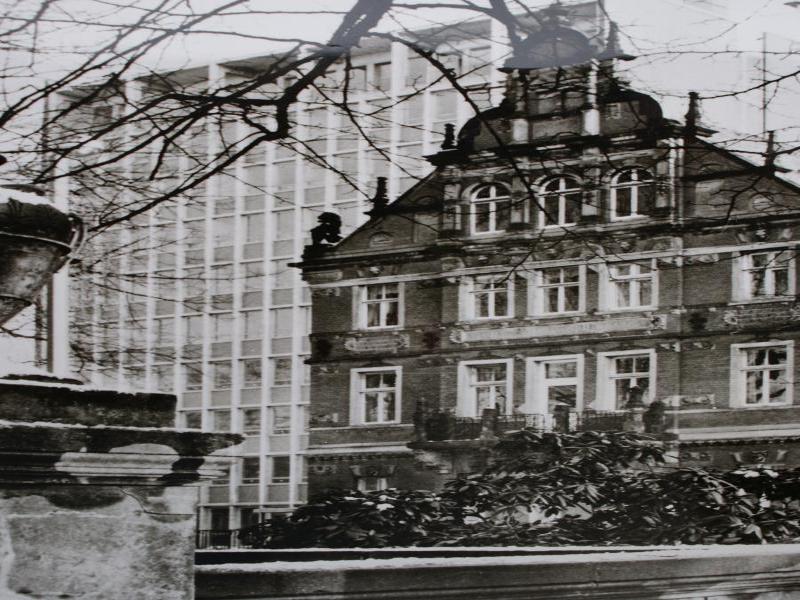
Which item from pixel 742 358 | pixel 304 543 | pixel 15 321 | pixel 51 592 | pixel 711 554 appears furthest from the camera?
pixel 742 358

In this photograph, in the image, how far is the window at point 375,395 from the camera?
3500 millimetres

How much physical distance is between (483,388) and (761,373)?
2.44 feet

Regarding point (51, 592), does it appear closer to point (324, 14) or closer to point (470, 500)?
point (470, 500)

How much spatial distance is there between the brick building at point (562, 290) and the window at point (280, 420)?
0.29 feet

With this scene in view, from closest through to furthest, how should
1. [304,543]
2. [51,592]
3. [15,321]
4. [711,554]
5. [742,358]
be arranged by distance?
[51,592]
[15,321]
[711,554]
[304,543]
[742,358]

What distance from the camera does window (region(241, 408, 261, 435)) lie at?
327 cm

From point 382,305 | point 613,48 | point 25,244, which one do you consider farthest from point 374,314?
point 25,244

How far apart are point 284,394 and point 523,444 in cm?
67

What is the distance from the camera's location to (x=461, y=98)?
11.8ft

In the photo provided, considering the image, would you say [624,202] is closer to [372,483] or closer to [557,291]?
[557,291]

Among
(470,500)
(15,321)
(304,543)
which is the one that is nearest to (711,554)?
(470,500)

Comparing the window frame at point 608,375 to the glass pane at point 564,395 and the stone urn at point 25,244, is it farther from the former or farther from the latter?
the stone urn at point 25,244

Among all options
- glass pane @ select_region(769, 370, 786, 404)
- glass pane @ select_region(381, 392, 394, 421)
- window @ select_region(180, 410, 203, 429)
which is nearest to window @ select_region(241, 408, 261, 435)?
window @ select_region(180, 410, 203, 429)

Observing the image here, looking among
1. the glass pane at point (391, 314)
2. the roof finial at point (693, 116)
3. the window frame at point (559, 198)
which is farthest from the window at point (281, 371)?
the roof finial at point (693, 116)
